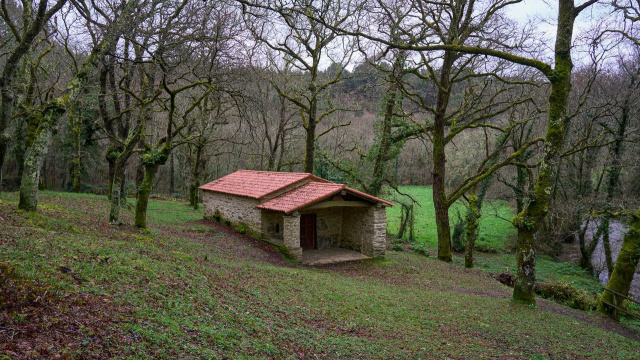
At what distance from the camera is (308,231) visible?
1719 centimetres

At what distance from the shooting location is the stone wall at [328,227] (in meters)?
17.3

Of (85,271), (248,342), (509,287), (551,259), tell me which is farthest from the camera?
(551,259)

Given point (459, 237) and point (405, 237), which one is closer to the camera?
point (459, 237)

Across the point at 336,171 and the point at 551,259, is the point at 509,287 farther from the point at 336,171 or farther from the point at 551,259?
the point at 336,171

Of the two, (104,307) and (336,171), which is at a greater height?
(336,171)

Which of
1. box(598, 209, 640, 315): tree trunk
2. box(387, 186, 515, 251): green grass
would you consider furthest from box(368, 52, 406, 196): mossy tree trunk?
box(598, 209, 640, 315): tree trunk

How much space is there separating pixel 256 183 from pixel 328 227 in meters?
4.07

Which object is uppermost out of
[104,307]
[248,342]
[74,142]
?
[74,142]

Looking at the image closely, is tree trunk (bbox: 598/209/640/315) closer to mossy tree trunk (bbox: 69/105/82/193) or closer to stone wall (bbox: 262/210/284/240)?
stone wall (bbox: 262/210/284/240)

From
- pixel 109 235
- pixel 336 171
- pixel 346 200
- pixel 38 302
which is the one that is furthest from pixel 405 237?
pixel 38 302

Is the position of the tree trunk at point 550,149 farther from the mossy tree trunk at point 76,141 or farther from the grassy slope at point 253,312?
the mossy tree trunk at point 76,141

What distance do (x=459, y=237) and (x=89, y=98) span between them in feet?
72.2

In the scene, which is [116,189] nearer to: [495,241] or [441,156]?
[441,156]

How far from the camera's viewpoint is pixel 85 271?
593 centimetres
